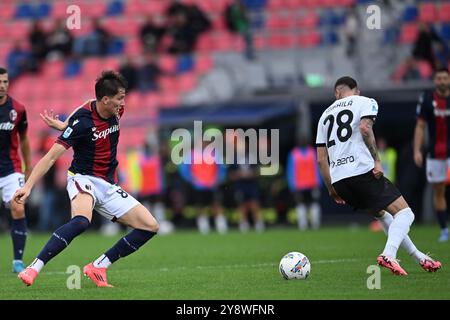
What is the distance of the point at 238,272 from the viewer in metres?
11.4

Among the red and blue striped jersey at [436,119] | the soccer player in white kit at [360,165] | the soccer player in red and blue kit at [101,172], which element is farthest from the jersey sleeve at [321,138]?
the red and blue striped jersey at [436,119]

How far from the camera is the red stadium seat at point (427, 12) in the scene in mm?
25531

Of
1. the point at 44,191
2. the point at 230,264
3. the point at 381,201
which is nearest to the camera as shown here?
the point at 381,201

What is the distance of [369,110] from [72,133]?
122 inches

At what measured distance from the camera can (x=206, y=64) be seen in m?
27.1

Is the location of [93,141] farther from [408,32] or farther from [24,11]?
[24,11]

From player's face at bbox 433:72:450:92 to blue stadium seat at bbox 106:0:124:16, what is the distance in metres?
16.7

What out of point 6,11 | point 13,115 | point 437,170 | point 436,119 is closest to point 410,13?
point 436,119

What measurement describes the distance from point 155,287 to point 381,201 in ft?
8.46

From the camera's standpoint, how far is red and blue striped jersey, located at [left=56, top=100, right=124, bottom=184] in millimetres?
9852

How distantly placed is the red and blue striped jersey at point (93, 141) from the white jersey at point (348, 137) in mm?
2347

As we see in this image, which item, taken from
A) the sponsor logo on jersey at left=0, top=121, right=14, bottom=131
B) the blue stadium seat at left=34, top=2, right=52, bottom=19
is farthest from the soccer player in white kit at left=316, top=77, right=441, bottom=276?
the blue stadium seat at left=34, top=2, right=52, bottom=19
